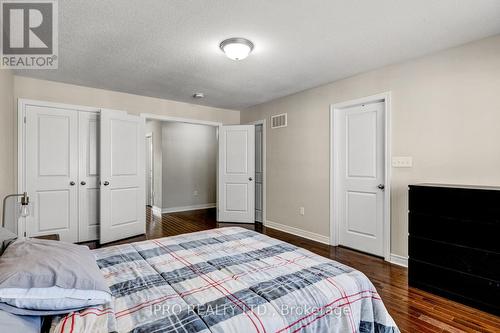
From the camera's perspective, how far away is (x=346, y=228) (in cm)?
366

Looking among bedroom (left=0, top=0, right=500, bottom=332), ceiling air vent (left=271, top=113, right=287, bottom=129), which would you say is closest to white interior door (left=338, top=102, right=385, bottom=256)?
bedroom (left=0, top=0, right=500, bottom=332)

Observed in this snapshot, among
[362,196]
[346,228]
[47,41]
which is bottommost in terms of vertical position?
[346,228]

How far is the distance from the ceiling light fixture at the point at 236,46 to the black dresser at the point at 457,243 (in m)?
2.12

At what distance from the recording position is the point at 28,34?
2.28m

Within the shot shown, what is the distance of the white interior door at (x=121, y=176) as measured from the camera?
3.79 m

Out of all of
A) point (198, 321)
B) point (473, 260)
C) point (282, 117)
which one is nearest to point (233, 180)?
point (282, 117)

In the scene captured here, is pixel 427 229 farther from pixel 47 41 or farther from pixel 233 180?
pixel 47 41

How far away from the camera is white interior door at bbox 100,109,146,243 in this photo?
3793 millimetres

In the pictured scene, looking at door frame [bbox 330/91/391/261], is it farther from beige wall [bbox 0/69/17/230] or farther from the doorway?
→ beige wall [bbox 0/69/17/230]

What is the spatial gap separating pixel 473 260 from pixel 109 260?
284 cm

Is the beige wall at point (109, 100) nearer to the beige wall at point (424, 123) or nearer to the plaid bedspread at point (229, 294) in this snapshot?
the beige wall at point (424, 123)

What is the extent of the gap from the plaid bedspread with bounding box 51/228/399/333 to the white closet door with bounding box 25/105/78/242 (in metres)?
2.41

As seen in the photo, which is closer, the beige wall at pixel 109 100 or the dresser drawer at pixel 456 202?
the dresser drawer at pixel 456 202

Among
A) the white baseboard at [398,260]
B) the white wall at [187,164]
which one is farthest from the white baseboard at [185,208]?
the white baseboard at [398,260]
